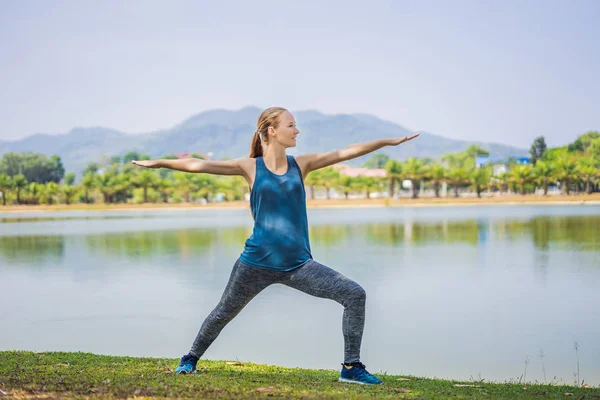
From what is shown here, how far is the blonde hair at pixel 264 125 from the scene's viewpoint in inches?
209

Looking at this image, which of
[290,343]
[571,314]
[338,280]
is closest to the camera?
[338,280]

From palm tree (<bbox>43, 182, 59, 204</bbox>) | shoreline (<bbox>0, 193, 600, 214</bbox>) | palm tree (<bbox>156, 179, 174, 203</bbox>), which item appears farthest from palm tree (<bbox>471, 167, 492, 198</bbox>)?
palm tree (<bbox>43, 182, 59, 204</bbox>)

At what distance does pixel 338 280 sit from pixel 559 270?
45.2 feet

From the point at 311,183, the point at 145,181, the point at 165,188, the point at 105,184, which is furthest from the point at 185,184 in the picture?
the point at 311,183

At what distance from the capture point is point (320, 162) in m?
5.35

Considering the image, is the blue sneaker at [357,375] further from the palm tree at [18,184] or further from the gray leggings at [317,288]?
the palm tree at [18,184]

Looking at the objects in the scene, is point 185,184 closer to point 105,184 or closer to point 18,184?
point 105,184

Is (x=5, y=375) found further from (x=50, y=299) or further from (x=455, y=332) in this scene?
(x=50, y=299)

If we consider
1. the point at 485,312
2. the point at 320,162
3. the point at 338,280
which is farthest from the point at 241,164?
the point at 485,312

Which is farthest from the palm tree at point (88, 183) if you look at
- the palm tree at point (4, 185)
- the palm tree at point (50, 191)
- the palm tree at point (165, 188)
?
the palm tree at point (4, 185)

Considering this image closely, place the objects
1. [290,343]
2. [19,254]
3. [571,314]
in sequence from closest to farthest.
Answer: [290,343]
[571,314]
[19,254]

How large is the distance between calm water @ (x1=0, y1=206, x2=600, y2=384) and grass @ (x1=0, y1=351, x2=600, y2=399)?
7.82 feet

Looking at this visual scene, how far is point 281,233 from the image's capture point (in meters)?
5.06

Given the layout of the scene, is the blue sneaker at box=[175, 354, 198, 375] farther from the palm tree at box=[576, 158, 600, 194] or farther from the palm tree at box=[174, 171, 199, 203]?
the palm tree at box=[174, 171, 199, 203]
